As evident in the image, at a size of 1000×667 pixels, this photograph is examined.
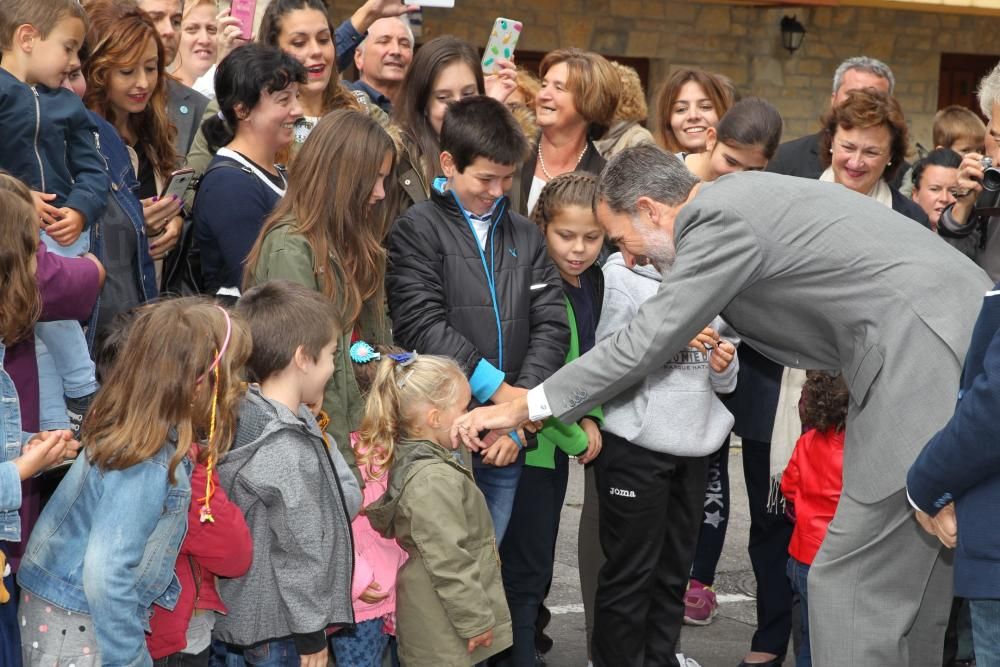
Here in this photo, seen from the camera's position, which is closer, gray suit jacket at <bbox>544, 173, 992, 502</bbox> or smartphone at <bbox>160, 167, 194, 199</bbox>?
gray suit jacket at <bbox>544, 173, 992, 502</bbox>

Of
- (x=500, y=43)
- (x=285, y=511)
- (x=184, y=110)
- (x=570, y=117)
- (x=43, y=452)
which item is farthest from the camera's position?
(x=500, y=43)

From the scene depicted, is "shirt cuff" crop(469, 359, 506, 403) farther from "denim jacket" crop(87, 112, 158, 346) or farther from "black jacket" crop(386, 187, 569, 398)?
"denim jacket" crop(87, 112, 158, 346)

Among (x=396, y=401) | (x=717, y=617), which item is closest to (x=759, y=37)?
(x=717, y=617)

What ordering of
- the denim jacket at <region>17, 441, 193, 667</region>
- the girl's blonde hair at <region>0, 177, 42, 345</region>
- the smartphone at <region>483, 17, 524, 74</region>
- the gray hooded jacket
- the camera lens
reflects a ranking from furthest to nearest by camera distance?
the smartphone at <region>483, 17, 524, 74</region>, the camera lens, the gray hooded jacket, the girl's blonde hair at <region>0, 177, 42, 345</region>, the denim jacket at <region>17, 441, 193, 667</region>

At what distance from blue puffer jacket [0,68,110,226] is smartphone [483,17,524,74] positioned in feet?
8.60

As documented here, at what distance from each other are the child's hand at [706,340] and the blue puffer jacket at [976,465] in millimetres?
1550

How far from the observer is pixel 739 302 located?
393 cm

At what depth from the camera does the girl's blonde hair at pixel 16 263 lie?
127 inches

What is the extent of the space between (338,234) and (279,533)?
1.11 m

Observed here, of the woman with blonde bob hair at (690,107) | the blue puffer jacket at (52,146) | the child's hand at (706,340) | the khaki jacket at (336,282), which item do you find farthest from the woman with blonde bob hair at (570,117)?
the blue puffer jacket at (52,146)

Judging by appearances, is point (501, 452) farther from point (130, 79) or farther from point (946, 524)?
point (130, 79)

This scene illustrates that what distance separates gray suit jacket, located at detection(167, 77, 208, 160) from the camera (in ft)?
18.1

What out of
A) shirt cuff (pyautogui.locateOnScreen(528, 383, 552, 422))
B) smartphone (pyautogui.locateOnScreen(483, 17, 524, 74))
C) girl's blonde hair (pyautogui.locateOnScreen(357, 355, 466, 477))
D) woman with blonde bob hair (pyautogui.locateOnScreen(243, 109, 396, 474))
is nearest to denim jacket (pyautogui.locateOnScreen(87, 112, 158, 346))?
woman with blonde bob hair (pyautogui.locateOnScreen(243, 109, 396, 474))

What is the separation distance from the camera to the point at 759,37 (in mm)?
14344
